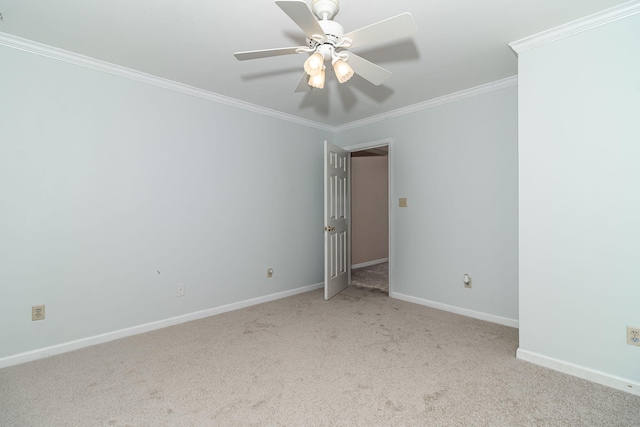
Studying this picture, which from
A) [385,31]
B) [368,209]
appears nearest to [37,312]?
[385,31]

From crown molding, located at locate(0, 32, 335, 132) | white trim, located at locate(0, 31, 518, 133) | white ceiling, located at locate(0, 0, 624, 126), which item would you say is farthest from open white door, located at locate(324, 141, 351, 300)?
white ceiling, located at locate(0, 0, 624, 126)

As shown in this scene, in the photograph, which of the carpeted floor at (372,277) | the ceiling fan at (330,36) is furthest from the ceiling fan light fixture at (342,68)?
the carpeted floor at (372,277)

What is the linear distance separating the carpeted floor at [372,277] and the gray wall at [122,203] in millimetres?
1346

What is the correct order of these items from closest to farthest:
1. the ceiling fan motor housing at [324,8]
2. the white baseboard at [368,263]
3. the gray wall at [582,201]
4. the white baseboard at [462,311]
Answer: the ceiling fan motor housing at [324,8]
the gray wall at [582,201]
the white baseboard at [462,311]
the white baseboard at [368,263]

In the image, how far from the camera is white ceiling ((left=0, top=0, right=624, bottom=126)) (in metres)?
1.96

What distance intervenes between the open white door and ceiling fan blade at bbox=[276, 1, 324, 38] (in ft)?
7.31

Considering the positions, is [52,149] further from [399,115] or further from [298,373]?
[399,115]

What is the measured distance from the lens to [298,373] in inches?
87.0

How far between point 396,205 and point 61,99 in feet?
11.6

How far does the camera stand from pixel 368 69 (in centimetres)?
196

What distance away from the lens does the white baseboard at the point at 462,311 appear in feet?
10.1

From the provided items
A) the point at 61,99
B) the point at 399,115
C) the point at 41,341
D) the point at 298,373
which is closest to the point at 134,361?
the point at 41,341

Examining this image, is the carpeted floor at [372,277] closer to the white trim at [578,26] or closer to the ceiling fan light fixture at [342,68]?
the white trim at [578,26]

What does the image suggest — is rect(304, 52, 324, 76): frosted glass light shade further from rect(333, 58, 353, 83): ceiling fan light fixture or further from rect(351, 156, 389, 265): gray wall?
rect(351, 156, 389, 265): gray wall
